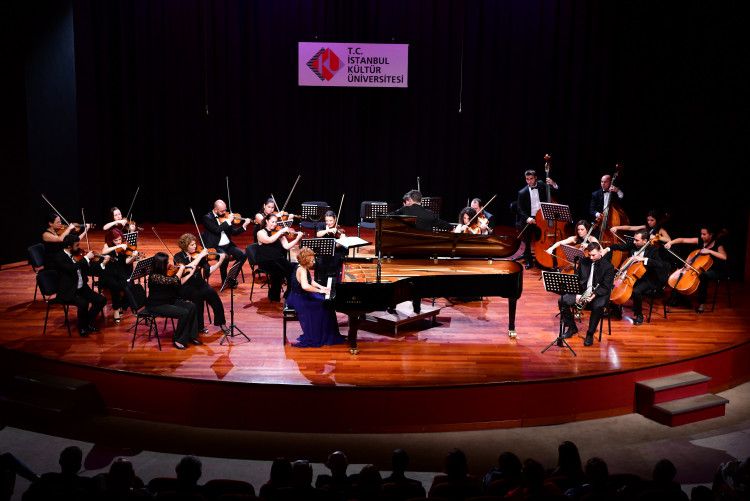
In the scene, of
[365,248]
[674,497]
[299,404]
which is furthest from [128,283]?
[674,497]

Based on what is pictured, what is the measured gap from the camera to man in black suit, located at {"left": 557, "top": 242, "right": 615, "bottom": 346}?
7.45 m

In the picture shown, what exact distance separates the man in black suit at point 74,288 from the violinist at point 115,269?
27 cm

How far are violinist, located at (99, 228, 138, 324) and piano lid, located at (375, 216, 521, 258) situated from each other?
2.98 meters

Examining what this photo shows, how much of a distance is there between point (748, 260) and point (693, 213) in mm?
1047

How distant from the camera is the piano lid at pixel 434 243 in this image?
793 centimetres

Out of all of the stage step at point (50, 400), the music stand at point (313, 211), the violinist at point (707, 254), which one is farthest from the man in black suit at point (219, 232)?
the violinist at point (707, 254)

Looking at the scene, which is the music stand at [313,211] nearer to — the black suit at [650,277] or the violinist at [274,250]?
the violinist at [274,250]

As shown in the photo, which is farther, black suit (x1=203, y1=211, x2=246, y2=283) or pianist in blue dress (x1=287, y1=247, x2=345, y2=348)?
black suit (x1=203, y1=211, x2=246, y2=283)

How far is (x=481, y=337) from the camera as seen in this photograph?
7.74 m

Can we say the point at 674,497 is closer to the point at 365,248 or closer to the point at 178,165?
the point at 365,248

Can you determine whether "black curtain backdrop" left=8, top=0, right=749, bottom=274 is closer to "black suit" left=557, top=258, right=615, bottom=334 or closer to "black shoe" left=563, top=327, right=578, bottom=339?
"black suit" left=557, top=258, right=615, bottom=334

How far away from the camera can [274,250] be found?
889 centimetres

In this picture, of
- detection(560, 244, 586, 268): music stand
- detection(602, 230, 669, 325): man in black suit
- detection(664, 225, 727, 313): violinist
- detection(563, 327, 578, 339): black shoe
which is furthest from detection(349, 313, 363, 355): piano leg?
detection(664, 225, 727, 313): violinist

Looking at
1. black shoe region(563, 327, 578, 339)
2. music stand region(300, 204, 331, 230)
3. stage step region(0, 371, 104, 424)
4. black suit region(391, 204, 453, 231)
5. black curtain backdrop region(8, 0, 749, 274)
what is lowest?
stage step region(0, 371, 104, 424)
